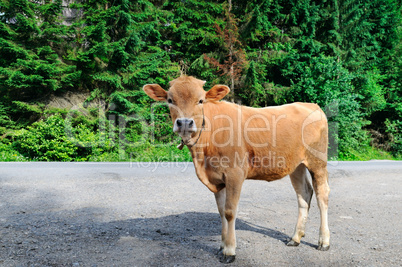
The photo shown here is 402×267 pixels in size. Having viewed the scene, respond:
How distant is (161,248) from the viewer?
3.88 meters

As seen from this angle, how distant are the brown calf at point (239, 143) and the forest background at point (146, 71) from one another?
932 centimetres

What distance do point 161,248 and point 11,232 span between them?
2.34 metres

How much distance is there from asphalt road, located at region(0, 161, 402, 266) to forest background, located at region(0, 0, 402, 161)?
5.36 meters

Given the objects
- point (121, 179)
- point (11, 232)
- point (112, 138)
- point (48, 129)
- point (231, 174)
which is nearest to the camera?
point (231, 174)

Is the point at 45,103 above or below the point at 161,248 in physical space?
above

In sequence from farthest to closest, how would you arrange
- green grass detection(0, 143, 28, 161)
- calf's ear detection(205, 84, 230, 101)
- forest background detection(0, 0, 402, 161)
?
forest background detection(0, 0, 402, 161), green grass detection(0, 143, 28, 161), calf's ear detection(205, 84, 230, 101)

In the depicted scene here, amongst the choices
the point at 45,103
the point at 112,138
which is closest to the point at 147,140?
the point at 112,138

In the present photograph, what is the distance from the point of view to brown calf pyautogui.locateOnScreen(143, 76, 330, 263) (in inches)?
136

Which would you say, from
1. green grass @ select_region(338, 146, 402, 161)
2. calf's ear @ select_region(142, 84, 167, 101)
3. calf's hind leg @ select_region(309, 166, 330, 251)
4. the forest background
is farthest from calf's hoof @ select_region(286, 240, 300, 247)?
green grass @ select_region(338, 146, 402, 161)

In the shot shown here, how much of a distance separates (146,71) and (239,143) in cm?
1192

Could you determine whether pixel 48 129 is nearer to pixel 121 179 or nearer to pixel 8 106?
pixel 8 106

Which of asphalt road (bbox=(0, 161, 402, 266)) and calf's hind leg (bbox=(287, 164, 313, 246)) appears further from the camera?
calf's hind leg (bbox=(287, 164, 313, 246))

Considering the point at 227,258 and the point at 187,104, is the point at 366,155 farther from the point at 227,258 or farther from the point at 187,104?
the point at 187,104

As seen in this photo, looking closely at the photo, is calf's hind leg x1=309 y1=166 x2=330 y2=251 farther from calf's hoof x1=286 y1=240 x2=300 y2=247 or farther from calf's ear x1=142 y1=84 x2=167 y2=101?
calf's ear x1=142 y1=84 x2=167 y2=101
